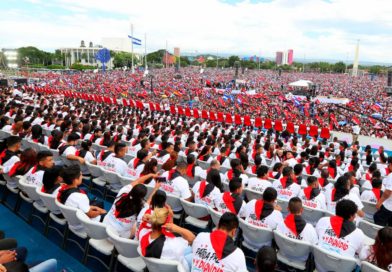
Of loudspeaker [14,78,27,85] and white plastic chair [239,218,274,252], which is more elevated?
loudspeaker [14,78,27,85]

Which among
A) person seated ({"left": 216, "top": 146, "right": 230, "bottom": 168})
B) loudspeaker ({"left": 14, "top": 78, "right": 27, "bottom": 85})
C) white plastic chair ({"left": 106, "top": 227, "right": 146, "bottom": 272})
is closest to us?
white plastic chair ({"left": 106, "top": 227, "right": 146, "bottom": 272})

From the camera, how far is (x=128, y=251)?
3.54 metres

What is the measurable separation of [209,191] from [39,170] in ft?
9.01

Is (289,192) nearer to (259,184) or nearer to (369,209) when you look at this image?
(259,184)

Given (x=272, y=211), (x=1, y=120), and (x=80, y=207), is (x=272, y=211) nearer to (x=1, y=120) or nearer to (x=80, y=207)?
(x=80, y=207)

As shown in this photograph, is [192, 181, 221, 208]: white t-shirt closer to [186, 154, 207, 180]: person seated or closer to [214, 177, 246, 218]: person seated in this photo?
[214, 177, 246, 218]: person seated

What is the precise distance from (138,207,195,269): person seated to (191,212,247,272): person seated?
23 cm

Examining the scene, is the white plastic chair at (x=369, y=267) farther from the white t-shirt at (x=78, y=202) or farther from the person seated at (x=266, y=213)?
the white t-shirt at (x=78, y=202)

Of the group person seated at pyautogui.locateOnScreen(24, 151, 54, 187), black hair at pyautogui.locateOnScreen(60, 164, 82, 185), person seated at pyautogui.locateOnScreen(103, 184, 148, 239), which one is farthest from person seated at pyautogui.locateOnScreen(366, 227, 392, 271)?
person seated at pyautogui.locateOnScreen(24, 151, 54, 187)

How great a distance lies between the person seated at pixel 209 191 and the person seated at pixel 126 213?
1335 mm

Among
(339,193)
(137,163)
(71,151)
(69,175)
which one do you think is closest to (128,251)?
(69,175)

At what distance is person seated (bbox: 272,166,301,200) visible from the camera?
5801 millimetres

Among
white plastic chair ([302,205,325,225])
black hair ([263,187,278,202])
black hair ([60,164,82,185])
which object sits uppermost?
black hair ([60,164,82,185])

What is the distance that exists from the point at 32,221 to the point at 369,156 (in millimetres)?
9897
